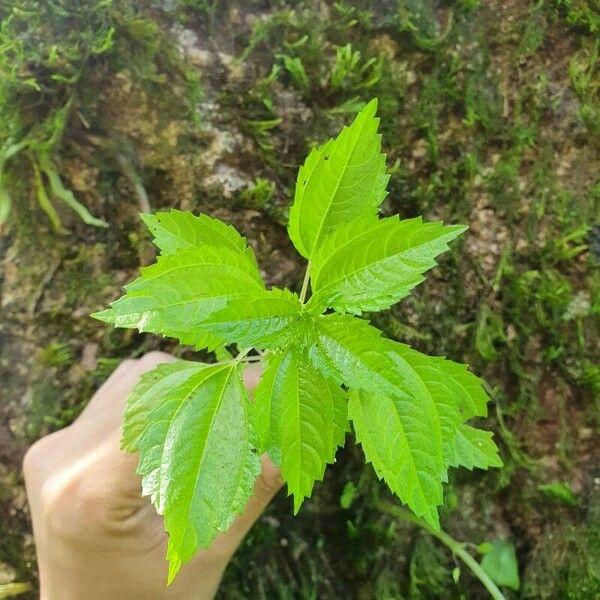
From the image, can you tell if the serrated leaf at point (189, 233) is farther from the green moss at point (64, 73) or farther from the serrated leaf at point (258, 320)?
the green moss at point (64, 73)

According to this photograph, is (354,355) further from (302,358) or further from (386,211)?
(386,211)

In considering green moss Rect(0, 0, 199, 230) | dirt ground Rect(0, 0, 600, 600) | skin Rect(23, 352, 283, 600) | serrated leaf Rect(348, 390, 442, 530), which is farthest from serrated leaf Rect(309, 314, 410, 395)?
green moss Rect(0, 0, 199, 230)

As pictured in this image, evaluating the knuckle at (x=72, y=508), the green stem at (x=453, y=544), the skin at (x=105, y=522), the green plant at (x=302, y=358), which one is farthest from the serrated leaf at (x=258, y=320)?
the green stem at (x=453, y=544)

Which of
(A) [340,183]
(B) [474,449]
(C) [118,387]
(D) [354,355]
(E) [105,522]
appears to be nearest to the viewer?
(D) [354,355]

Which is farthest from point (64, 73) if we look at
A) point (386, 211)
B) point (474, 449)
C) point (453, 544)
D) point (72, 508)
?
point (453, 544)

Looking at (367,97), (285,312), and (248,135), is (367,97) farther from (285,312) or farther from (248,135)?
(285,312)

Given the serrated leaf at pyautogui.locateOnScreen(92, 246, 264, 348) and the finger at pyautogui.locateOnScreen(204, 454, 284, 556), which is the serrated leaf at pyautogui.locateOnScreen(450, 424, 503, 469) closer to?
the finger at pyautogui.locateOnScreen(204, 454, 284, 556)

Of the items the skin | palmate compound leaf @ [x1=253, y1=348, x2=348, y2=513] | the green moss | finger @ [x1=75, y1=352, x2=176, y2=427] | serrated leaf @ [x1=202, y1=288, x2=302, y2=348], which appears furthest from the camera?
the green moss
